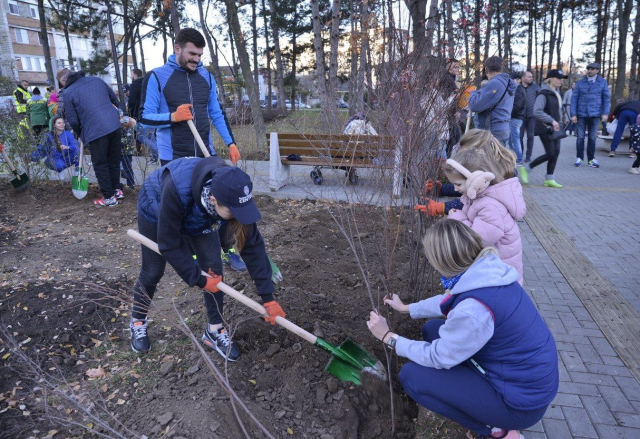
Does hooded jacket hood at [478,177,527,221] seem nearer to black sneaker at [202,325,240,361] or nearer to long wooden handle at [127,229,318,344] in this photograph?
long wooden handle at [127,229,318,344]

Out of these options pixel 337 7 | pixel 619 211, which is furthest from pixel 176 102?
pixel 337 7

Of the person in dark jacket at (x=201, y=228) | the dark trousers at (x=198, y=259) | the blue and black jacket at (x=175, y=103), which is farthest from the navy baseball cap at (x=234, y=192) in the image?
the blue and black jacket at (x=175, y=103)

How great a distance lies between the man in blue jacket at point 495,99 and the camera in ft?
17.3

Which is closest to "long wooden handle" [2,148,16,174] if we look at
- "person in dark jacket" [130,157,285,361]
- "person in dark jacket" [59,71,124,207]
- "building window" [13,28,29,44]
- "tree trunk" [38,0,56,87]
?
"person in dark jacket" [59,71,124,207]

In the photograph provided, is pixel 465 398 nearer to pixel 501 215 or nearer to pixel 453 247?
pixel 453 247

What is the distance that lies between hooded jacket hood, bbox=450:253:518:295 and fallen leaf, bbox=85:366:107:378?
6.70 feet

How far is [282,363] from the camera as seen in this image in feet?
8.60

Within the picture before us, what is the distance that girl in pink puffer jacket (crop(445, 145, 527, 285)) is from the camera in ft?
8.36

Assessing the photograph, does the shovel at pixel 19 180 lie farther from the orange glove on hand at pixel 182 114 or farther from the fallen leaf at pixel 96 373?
the fallen leaf at pixel 96 373

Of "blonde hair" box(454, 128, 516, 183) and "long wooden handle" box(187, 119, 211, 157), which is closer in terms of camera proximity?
"blonde hair" box(454, 128, 516, 183)

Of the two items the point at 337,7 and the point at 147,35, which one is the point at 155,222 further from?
the point at 147,35

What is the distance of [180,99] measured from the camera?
3.84m

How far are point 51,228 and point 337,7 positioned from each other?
27.8 feet

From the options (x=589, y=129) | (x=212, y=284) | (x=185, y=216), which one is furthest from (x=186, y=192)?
(x=589, y=129)
